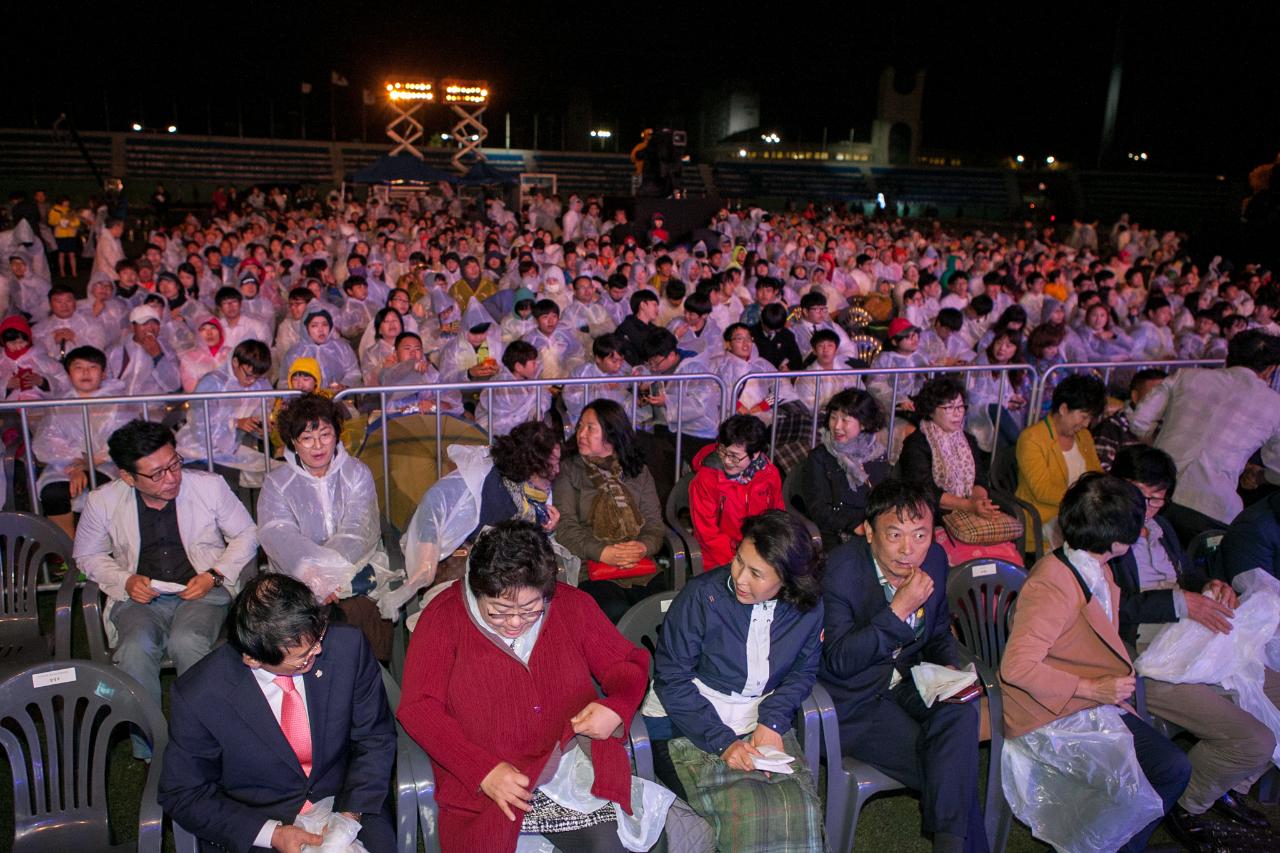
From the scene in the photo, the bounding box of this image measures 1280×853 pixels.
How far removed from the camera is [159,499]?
3627mm

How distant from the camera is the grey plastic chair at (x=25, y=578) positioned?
11.8ft

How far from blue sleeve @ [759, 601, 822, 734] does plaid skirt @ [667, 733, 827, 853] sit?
0.17 meters

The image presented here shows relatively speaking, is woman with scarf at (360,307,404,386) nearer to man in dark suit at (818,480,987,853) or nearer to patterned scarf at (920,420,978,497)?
patterned scarf at (920,420,978,497)

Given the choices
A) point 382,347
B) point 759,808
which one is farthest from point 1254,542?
point 382,347

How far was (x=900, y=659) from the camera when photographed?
11.0 feet

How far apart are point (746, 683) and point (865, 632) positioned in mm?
460

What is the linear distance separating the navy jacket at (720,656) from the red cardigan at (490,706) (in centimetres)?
Result: 18

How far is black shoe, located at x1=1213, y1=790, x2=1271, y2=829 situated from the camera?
3.50 m

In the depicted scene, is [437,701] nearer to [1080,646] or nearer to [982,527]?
[1080,646]

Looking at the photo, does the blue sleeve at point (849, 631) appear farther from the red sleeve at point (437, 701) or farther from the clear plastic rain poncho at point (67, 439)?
the clear plastic rain poncho at point (67, 439)

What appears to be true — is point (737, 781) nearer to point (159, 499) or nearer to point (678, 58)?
point (159, 499)

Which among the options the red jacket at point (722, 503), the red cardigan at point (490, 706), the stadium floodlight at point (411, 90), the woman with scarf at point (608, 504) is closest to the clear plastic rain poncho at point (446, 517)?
the woman with scarf at point (608, 504)

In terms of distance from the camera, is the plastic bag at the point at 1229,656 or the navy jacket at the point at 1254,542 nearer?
the plastic bag at the point at 1229,656

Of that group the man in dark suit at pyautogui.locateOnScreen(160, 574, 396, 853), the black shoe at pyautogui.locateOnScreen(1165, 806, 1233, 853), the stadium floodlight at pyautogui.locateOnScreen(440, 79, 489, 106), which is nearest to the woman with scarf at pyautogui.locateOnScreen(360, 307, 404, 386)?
the man in dark suit at pyautogui.locateOnScreen(160, 574, 396, 853)
